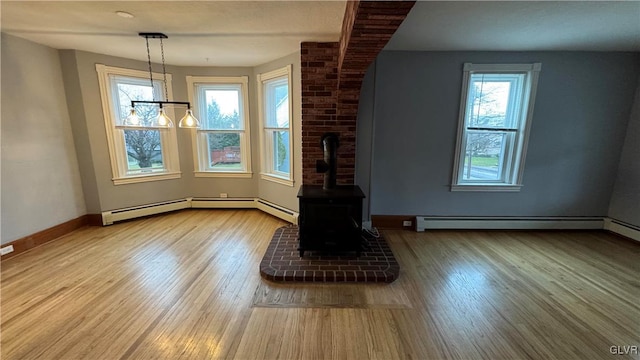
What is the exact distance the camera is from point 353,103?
121 inches

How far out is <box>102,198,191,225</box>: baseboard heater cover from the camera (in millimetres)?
3848

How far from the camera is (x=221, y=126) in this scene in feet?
14.6

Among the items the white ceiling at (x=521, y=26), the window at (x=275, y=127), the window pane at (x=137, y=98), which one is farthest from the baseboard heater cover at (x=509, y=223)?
the window pane at (x=137, y=98)

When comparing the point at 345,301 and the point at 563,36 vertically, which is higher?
the point at 563,36

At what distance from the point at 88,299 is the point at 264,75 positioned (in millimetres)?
3433

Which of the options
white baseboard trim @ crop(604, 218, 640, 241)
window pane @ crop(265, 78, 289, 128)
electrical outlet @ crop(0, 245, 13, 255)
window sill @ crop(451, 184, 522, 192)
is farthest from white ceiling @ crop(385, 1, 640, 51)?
electrical outlet @ crop(0, 245, 13, 255)

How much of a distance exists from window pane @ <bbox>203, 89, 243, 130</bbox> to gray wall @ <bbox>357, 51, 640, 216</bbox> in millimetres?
2267

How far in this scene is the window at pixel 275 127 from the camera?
391cm

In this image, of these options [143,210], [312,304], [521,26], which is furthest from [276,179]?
[521,26]

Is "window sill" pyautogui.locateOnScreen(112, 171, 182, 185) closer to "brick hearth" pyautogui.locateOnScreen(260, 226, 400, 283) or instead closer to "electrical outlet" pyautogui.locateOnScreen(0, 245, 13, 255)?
"electrical outlet" pyautogui.locateOnScreen(0, 245, 13, 255)

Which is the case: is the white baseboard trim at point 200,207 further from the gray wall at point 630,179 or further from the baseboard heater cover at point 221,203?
the gray wall at point 630,179

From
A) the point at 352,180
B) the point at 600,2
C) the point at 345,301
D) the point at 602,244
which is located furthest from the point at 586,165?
the point at 345,301

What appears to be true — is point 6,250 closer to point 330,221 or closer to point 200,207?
point 200,207

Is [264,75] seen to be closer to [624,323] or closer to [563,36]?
[563,36]
